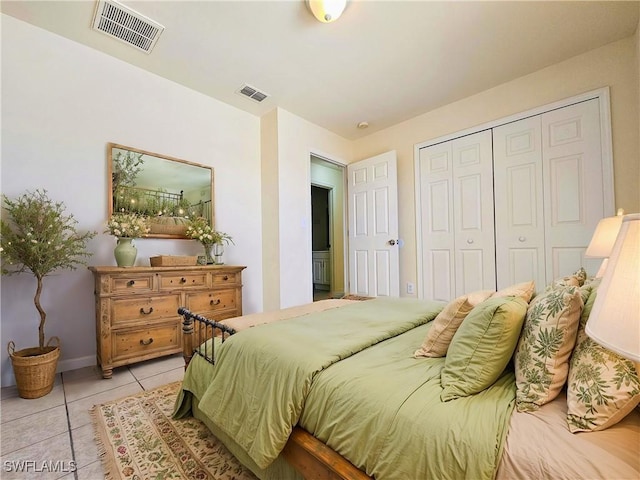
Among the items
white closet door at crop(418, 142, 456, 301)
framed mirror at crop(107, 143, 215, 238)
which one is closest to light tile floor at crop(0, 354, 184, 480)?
framed mirror at crop(107, 143, 215, 238)

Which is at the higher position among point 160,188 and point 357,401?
point 160,188

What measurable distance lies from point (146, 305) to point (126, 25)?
7.52ft

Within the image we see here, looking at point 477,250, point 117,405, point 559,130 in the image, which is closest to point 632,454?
point 117,405

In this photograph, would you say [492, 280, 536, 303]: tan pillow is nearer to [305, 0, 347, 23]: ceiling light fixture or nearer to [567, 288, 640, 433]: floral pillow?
[567, 288, 640, 433]: floral pillow

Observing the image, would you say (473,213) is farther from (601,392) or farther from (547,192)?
(601,392)

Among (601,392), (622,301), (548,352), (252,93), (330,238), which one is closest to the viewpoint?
(622,301)

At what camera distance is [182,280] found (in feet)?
8.73

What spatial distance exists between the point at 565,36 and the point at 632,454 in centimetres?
314

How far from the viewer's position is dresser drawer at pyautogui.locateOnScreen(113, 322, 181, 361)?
7.53 ft

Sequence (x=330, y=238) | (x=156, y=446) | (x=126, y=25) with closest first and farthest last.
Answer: (x=156, y=446), (x=126, y=25), (x=330, y=238)

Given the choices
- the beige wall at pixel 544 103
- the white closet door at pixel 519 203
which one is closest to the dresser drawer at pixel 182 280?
the beige wall at pixel 544 103

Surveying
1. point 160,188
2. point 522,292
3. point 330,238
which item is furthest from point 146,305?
point 330,238

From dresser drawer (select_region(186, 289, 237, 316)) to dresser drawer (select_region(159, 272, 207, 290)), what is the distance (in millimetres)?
99

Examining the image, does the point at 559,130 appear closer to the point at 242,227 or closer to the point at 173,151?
the point at 242,227
